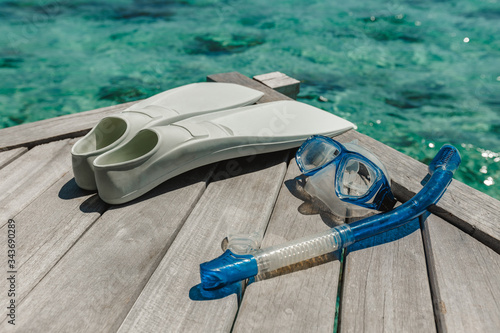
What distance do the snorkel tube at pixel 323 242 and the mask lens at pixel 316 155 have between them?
330 millimetres

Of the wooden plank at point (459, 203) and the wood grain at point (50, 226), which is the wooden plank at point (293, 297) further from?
the wood grain at point (50, 226)

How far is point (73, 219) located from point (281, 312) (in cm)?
72

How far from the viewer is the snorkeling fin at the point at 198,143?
126 cm

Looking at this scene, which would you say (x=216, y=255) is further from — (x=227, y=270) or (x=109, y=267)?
(x=109, y=267)

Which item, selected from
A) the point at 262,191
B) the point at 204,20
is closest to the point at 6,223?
the point at 262,191

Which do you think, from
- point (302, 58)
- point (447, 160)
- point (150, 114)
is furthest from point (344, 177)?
point (302, 58)

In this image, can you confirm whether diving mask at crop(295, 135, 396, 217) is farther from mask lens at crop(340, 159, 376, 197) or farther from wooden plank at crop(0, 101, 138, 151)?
wooden plank at crop(0, 101, 138, 151)

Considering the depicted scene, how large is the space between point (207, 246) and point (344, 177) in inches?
23.6

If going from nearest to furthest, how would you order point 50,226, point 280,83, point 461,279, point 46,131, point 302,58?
point 461,279 < point 50,226 < point 46,131 < point 280,83 < point 302,58

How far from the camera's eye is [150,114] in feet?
5.03

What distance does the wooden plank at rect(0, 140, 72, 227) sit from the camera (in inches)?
51.4

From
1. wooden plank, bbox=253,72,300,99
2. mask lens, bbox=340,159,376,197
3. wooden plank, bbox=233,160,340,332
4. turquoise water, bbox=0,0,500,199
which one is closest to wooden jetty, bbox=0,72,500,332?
wooden plank, bbox=233,160,340,332

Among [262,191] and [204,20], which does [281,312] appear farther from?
[204,20]

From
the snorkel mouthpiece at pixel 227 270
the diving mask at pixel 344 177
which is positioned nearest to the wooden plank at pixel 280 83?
the diving mask at pixel 344 177
